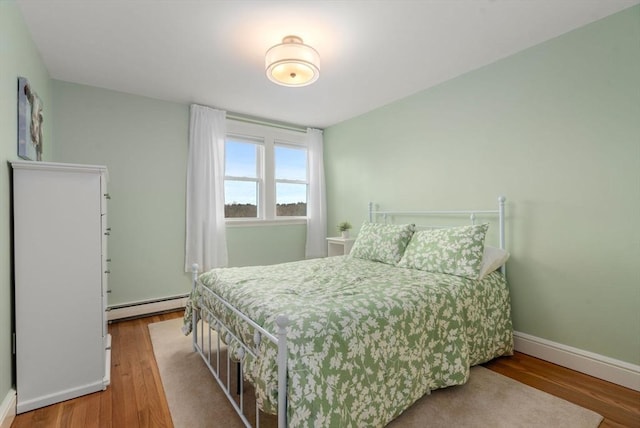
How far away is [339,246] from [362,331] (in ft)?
9.11

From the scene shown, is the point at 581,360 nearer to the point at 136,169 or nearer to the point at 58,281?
the point at 58,281

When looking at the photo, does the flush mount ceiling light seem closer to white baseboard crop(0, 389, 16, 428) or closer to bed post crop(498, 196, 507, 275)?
bed post crop(498, 196, 507, 275)

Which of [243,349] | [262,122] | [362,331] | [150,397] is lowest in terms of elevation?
[150,397]

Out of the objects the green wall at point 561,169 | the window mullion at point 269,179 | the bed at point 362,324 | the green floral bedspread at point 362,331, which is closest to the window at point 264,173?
the window mullion at point 269,179

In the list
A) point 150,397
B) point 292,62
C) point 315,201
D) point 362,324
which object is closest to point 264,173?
point 315,201

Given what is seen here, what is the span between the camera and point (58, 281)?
1813 millimetres

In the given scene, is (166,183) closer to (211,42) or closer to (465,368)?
(211,42)

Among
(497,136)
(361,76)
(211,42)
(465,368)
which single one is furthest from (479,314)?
(211,42)

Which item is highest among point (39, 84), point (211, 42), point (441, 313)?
point (211, 42)

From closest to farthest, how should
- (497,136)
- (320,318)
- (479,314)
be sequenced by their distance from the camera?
(320,318) < (479,314) < (497,136)

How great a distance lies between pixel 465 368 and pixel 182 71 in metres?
3.20

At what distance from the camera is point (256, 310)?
154 cm

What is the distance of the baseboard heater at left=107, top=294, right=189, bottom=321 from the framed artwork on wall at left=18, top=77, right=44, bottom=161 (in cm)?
164

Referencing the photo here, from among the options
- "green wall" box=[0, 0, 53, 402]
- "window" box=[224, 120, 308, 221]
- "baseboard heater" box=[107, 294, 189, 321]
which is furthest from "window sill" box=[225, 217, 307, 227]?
"green wall" box=[0, 0, 53, 402]
